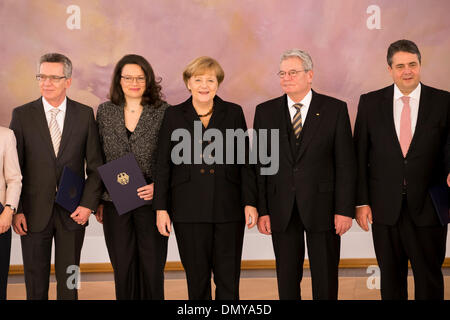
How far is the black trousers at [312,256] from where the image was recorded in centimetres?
281

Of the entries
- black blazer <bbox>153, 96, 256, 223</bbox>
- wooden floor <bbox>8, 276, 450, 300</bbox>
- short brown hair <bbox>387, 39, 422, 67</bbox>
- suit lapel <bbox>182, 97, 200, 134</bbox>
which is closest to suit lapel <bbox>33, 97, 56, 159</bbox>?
black blazer <bbox>153, 96, 256, 223</bbox>

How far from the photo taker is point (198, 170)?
2859 mm

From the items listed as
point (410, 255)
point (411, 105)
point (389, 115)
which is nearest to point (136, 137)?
point (389, 115)

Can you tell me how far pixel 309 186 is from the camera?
2811 mm

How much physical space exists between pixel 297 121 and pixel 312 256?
73 centimetres

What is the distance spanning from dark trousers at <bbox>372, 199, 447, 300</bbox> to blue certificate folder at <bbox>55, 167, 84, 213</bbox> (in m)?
1.67

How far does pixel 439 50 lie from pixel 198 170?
318cm

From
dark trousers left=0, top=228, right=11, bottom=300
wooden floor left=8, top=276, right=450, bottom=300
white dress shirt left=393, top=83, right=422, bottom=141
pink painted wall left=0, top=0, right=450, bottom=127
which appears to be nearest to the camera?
dark trousers left=0, top=228, right=11, bottom=300

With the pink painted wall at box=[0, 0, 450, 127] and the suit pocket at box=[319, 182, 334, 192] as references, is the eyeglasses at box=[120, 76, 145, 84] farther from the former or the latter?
the pink painted wall at box=[0, 0, 450, 127]

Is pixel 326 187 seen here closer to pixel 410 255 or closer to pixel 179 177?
pixel 410 255

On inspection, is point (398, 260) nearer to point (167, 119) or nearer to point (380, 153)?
point (380, 153)

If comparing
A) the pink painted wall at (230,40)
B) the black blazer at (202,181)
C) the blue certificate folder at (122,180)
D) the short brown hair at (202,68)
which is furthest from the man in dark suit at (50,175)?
the pink painted wall at (230,40)

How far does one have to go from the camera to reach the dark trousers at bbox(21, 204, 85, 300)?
292cm

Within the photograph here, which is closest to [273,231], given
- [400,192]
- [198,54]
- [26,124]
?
[400,192]
